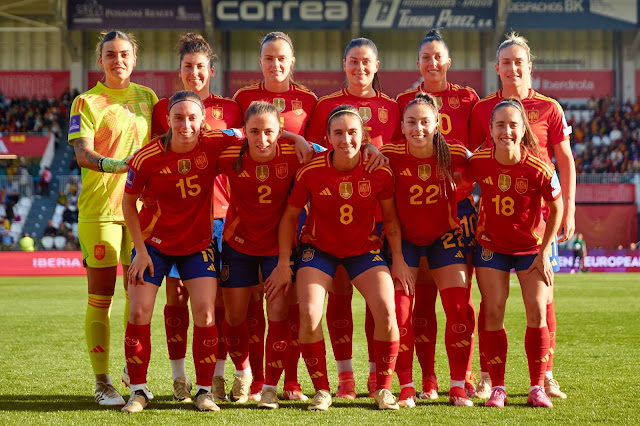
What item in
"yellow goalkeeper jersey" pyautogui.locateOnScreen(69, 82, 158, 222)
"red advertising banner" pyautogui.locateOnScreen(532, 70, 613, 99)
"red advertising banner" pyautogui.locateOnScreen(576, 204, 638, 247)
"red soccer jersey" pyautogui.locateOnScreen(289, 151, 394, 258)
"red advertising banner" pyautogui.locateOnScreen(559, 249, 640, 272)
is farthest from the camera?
"red advertising banner" pyautogui.locateOnScreen(532, 70, 613, 99)

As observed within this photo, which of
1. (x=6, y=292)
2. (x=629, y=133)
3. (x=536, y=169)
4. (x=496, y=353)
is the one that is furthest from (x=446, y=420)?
(x=629, y=133)

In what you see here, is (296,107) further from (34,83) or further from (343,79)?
(34,83)

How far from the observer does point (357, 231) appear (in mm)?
4734

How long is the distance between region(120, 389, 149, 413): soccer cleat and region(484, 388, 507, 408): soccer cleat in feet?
6.68

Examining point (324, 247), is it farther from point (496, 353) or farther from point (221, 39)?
point (221, 39)

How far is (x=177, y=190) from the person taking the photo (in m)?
4.76

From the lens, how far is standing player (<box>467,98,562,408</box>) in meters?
4.65

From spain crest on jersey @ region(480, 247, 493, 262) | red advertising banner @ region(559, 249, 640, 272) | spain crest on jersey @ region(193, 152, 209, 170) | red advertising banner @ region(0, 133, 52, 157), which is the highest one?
red advertising banner @ region(0, 133, 52, 157)

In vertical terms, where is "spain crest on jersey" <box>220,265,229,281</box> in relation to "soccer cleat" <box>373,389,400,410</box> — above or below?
above

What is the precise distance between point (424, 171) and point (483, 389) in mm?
1487

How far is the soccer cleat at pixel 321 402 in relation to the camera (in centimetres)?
453

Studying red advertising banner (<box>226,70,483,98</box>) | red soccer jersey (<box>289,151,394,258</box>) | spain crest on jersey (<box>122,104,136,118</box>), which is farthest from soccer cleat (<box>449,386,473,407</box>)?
red advertising banner (<box>226,70,483,98</box>)

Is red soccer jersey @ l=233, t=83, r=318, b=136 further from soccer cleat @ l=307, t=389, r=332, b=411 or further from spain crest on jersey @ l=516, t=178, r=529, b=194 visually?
soccer cleat @ l=307, t=389, r=332, b=411

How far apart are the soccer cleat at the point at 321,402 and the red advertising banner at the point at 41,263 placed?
681 inches
